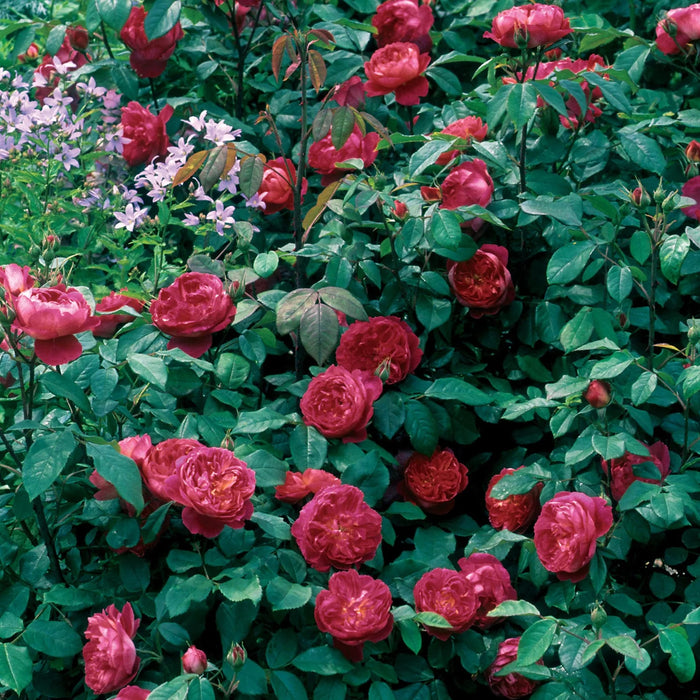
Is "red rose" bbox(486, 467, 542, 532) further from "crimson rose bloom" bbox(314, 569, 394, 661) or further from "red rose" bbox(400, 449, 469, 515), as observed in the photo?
"crimson rose bloom" bbox(314, 569, 394, 661)

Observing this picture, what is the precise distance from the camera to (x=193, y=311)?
1.45m

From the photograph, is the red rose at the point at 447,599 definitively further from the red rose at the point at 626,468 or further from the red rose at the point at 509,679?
the red rose at the point at 626,468

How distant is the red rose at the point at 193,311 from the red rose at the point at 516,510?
54cm

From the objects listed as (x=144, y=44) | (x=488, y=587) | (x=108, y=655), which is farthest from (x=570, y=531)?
(x=144, y=44)

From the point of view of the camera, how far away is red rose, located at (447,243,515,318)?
1.65 metres

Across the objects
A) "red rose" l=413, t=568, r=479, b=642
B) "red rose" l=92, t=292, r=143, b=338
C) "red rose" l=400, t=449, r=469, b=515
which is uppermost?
"red rose" l=92, t=292, r=143, b=338

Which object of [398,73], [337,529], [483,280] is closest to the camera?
[337,529]

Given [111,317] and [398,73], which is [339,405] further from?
[398,73]

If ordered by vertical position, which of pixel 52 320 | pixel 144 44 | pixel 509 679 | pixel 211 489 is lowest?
pixel 509 679

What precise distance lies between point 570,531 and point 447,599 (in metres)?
0.21

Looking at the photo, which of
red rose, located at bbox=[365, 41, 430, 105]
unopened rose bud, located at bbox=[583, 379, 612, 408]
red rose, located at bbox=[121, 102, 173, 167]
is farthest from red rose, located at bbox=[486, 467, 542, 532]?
red rose, located at bbox=[121, 102, 173, 167]

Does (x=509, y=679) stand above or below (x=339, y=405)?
below

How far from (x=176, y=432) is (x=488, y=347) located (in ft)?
2.10

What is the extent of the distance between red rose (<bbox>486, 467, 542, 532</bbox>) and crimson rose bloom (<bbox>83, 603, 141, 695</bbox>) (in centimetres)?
64
